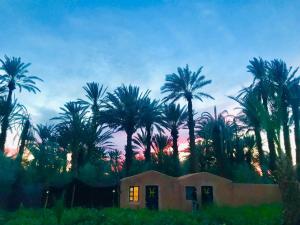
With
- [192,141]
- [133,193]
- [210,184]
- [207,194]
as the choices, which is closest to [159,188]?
[133,193]

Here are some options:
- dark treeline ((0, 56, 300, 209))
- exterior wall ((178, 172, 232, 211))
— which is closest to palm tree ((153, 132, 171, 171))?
dark treeline ((0, 56, 300, 209))

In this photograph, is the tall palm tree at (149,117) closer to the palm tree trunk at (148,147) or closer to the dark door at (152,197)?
the palm tree trunk at (148,147)

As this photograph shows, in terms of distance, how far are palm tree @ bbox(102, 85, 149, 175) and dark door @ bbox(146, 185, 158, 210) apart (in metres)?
9.97

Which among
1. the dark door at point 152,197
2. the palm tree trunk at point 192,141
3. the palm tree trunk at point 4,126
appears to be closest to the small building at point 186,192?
the dark door at point 152,197

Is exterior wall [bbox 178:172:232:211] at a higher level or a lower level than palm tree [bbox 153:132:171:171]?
lower

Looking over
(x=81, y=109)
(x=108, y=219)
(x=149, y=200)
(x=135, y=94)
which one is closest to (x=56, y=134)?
(x=81, y=109)

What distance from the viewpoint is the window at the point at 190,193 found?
25720 mm

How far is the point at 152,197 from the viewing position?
25516 millimetres

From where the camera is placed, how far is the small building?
2545 centimetres

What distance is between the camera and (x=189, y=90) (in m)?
37.2

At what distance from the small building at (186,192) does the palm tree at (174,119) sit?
45.9 ft

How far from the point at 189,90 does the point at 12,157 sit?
2015cm

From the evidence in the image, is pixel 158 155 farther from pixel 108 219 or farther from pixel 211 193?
pixel 108 219

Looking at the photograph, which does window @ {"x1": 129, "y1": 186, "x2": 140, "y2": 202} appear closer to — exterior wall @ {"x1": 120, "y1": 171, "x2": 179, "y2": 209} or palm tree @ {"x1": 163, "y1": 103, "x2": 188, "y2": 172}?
exterior wall @ {"x1": 120, "y1": 171, "x2": 179, "y2": 209}
